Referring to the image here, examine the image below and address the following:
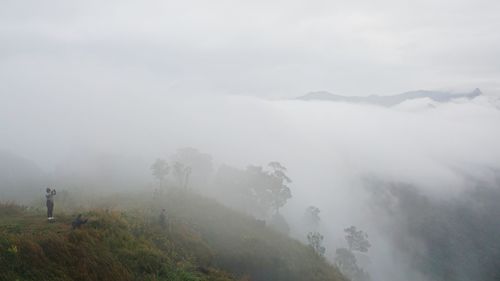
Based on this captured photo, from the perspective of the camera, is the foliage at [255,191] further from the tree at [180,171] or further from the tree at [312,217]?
the tree at [312,217]

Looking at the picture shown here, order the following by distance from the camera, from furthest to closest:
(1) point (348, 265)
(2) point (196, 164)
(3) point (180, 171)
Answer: (2) point (196, 164) < (1) point (348, 265) < (3) point (180, 171)

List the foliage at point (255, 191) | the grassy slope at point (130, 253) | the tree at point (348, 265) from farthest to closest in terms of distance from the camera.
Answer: the foliage at point (255, 191) → the tree at point (348, 265) → the grassy slope at point (130, 253)

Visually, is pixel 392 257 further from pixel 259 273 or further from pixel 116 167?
pixel 259 273

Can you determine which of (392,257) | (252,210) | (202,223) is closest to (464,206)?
(392,257)

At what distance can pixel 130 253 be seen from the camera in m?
17.1

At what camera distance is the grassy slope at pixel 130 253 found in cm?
1367

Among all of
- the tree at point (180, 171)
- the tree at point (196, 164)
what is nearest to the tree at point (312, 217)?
the tree at point (196, 164)

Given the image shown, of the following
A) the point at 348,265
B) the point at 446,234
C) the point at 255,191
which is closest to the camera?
the point at 348,265

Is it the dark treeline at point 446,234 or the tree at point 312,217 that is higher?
the tree at point 312,217

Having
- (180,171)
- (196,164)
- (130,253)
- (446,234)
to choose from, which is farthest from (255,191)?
(446,234)

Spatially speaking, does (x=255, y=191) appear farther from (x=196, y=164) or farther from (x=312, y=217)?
(x=312, y=217)

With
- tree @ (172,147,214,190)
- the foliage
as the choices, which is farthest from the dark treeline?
tree @ (172,147,214,190)

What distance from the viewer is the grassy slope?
44.9ft

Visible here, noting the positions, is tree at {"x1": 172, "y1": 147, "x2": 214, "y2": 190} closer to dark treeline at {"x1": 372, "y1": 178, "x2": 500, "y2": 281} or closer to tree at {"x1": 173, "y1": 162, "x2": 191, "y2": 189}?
tree at {"x1": 173, "y1": 162, "x2": 191, "y2": 189}
